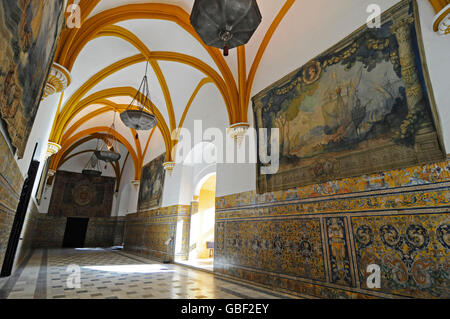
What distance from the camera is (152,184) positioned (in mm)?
Result: 11625

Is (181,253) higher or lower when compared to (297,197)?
lower

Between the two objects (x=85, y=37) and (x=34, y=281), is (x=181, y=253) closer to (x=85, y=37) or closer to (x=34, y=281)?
(x=34, y=281)

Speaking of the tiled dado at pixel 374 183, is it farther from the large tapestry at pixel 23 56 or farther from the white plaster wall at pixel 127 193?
the white plaster wall at pixel 127 193

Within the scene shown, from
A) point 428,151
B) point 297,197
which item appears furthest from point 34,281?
point 428,151

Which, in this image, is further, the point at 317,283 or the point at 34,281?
the point at 34,281

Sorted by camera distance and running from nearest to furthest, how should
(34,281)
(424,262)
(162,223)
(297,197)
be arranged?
(424,262) → (297,197) → (34,281) → (162,223)

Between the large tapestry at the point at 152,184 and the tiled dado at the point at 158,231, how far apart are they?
1.27 feet

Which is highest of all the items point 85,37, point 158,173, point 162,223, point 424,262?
point 85,37

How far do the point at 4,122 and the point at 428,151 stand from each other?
4.30m

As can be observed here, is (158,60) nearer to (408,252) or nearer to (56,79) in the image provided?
(56,79)

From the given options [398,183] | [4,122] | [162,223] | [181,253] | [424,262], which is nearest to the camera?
[4,122]

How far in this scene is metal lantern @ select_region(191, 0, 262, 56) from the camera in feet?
11.0

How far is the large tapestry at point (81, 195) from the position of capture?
52.1ft
